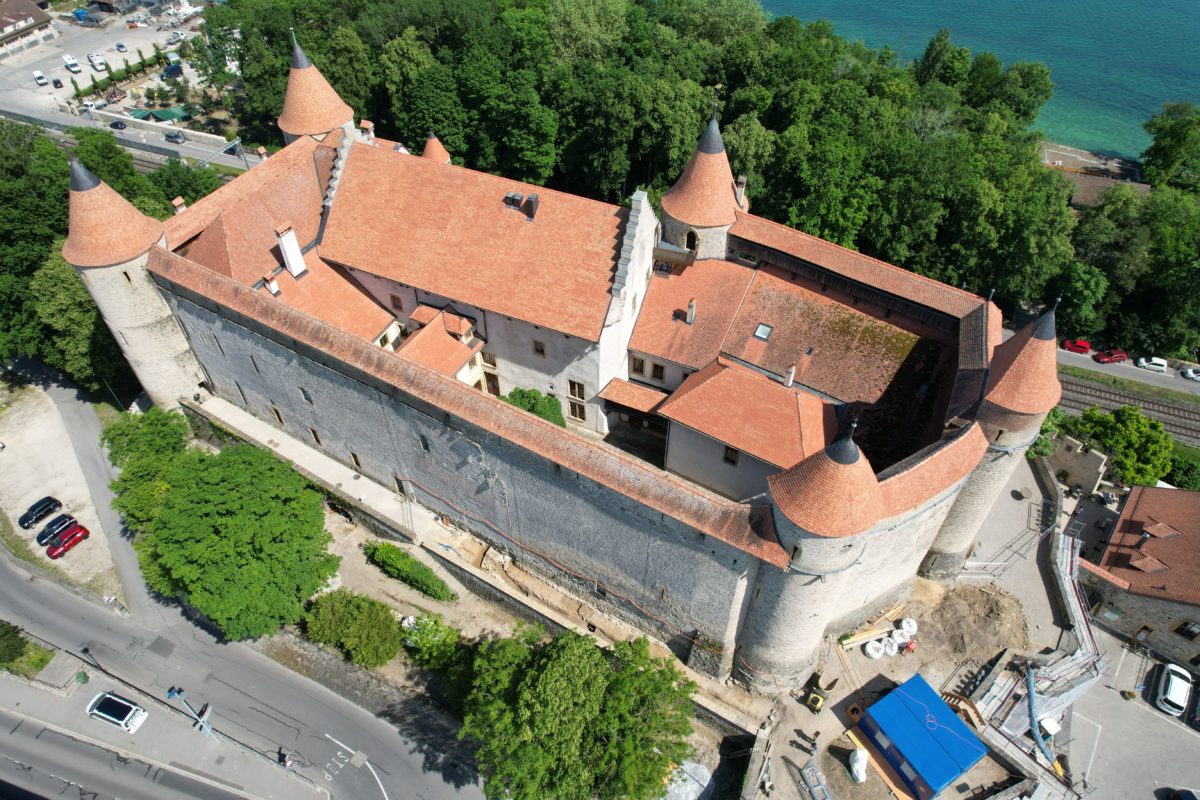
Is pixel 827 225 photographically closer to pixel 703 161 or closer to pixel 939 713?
pixel 703 161

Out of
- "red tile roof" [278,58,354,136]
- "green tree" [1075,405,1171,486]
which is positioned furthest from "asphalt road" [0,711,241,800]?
"green tree" [1075,405,1171,486]

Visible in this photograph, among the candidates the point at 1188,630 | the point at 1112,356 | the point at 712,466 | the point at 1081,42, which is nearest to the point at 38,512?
the point at 712,466

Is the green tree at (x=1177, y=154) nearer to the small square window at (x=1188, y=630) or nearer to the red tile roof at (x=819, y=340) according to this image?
the small square window at (x=1188, y=630)

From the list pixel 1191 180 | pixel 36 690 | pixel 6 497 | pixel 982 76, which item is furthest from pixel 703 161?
pixel 1191 180

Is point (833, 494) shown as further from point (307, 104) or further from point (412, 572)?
point (307, 104)

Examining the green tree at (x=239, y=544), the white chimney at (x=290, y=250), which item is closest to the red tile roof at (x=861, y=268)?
the white chimney at (x=290, y=250)

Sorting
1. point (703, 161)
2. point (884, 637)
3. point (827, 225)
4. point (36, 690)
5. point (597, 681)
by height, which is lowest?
point (36, 690)

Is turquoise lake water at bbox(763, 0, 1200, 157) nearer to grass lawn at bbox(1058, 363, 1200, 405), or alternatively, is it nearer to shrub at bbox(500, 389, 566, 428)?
grass lawn at bbox(1058, 363, 1200, 405)

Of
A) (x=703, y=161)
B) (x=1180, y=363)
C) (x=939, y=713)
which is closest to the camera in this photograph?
(x=939, y=713)
